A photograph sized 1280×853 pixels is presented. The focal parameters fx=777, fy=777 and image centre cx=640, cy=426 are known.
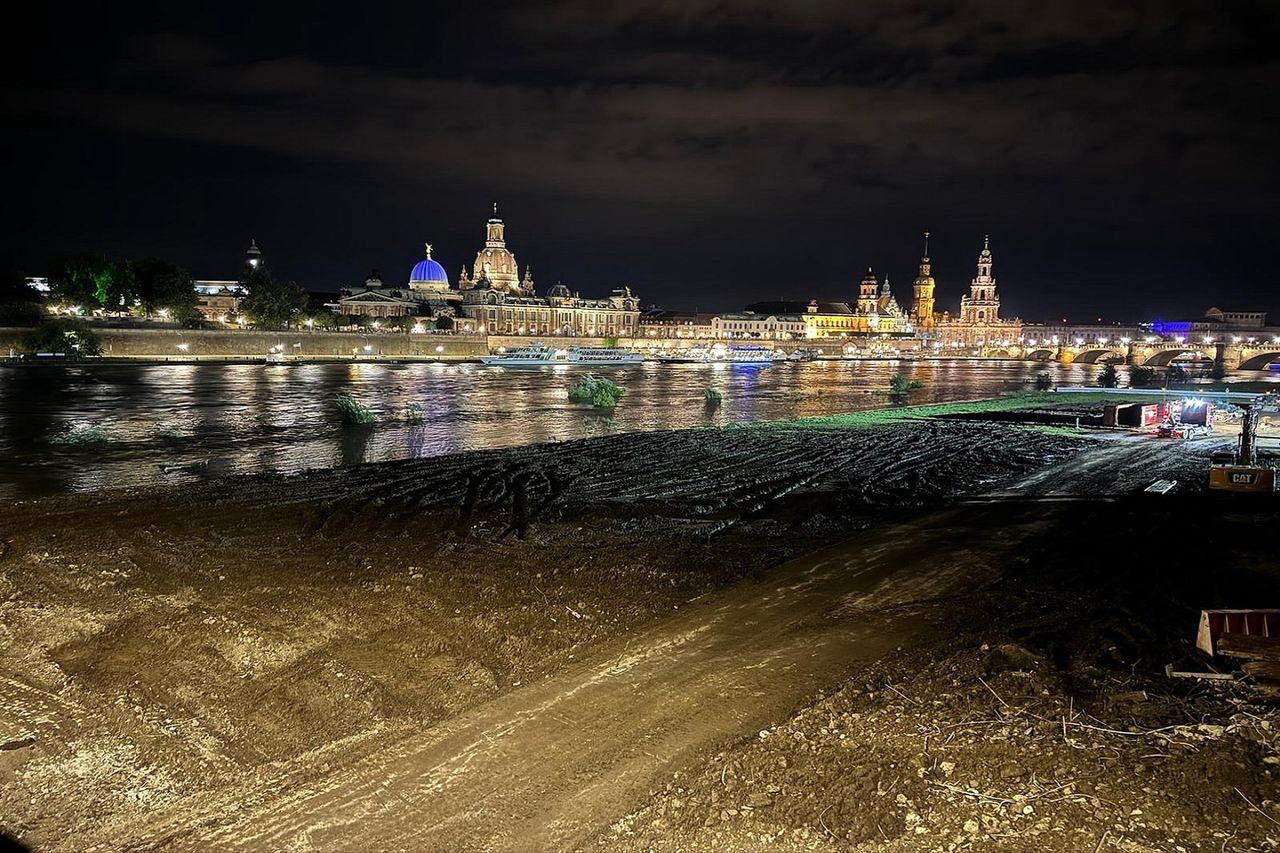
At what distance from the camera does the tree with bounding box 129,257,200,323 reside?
94.2m

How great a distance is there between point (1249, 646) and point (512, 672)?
638 cm

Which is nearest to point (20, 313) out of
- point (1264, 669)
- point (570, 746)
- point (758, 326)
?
point (570, 746)

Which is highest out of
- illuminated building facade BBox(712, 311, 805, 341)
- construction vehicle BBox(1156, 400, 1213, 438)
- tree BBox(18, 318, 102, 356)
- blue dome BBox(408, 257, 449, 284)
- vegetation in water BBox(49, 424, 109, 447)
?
blue dome BBox(408, 257, 449, 284)

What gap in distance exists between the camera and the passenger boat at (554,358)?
94.2m

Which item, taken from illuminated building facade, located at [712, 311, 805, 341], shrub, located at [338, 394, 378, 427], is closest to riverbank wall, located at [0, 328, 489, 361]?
shrub, located at [338, 394, 378, 427]

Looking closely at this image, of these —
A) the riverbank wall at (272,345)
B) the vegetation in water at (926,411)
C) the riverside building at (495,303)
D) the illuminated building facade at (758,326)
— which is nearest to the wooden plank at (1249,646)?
the vegetation in water at (926,411)

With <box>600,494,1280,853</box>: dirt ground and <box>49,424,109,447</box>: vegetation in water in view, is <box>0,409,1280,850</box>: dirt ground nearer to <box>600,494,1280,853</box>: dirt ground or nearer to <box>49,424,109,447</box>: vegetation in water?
<box>600,494,1280,853</box>: dirt ground

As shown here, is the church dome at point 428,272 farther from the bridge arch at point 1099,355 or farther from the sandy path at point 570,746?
the sandy path at point 570,746

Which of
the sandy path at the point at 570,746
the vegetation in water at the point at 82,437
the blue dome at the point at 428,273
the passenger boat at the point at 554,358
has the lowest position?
the sandy path at the point at 570,746

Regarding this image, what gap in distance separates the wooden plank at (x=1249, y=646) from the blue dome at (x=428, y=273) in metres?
163

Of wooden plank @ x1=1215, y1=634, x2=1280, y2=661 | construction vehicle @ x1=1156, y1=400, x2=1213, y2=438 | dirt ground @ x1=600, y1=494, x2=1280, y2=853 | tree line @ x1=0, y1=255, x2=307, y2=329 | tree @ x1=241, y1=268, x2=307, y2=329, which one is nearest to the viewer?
dirt ground @ x1=600, y1=494, x2=1280, y2=853

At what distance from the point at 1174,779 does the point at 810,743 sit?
227 centimetres

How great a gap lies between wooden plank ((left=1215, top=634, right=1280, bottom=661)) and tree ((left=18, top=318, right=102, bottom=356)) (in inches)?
→ 3591

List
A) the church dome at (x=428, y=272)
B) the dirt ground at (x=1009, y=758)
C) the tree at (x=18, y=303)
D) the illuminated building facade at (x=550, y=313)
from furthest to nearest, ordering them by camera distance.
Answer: the church dome at (x=428, y=272), the illuminated building facade at (x=550, y=313), the tree at (x=18, y=303), the dirt ground at (x=1009, y=758)
